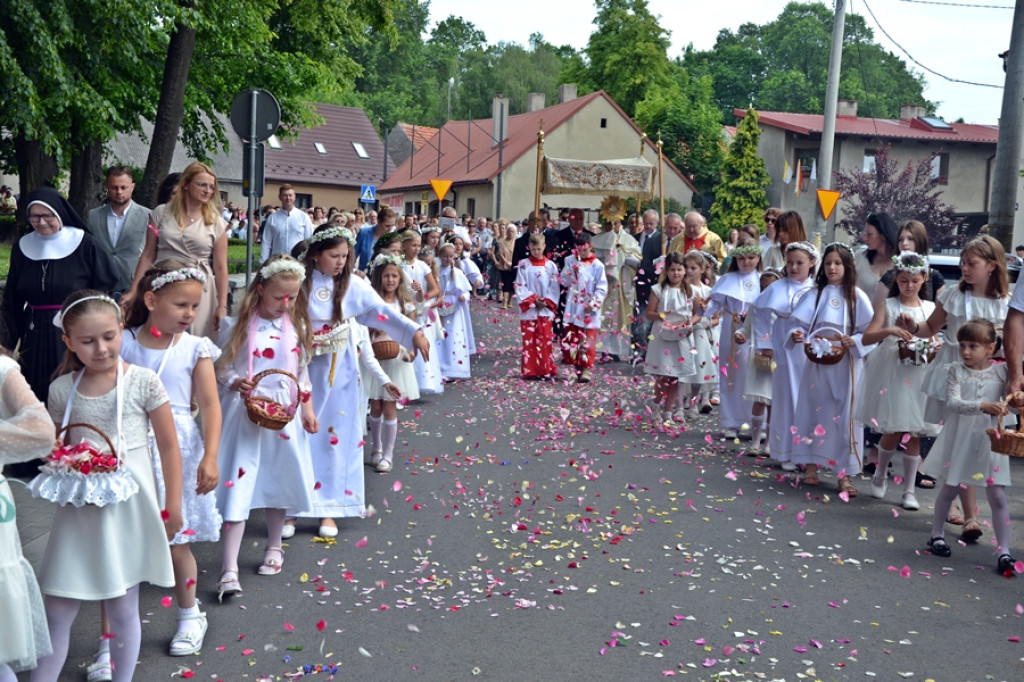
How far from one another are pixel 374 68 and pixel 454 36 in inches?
420

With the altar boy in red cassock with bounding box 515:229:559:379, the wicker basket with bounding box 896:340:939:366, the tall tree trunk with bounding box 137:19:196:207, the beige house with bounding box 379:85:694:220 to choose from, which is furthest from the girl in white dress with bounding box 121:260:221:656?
the beige house with bounding box 379:85:694:220

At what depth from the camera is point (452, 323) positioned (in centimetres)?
1488

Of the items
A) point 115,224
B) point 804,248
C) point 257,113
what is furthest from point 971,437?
point 257,113

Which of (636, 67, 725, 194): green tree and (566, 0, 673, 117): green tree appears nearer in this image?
(636, 67, 725, 194): green tree

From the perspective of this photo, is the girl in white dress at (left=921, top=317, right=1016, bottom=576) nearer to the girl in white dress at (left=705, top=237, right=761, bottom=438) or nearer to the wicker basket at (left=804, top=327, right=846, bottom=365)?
the wicker basket at (left=804, top=327, right=846, bottom=365)

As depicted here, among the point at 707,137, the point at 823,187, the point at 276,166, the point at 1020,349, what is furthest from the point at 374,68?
the point at 1020,349

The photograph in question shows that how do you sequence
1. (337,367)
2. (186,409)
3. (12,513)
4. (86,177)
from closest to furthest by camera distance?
(12,513)
(186,409)
(337,367)
(86,177)

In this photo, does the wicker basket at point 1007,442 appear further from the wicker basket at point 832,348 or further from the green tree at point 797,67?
the green tree at point 797,67

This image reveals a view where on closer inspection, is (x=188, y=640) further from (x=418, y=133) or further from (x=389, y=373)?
(x=418, y=133)

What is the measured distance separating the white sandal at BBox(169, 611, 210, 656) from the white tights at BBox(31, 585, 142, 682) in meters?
0.47

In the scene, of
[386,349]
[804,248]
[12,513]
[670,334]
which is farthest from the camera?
[670,334]

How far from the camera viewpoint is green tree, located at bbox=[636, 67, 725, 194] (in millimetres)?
64250

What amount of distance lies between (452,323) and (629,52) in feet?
199

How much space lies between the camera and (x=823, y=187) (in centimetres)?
2336
